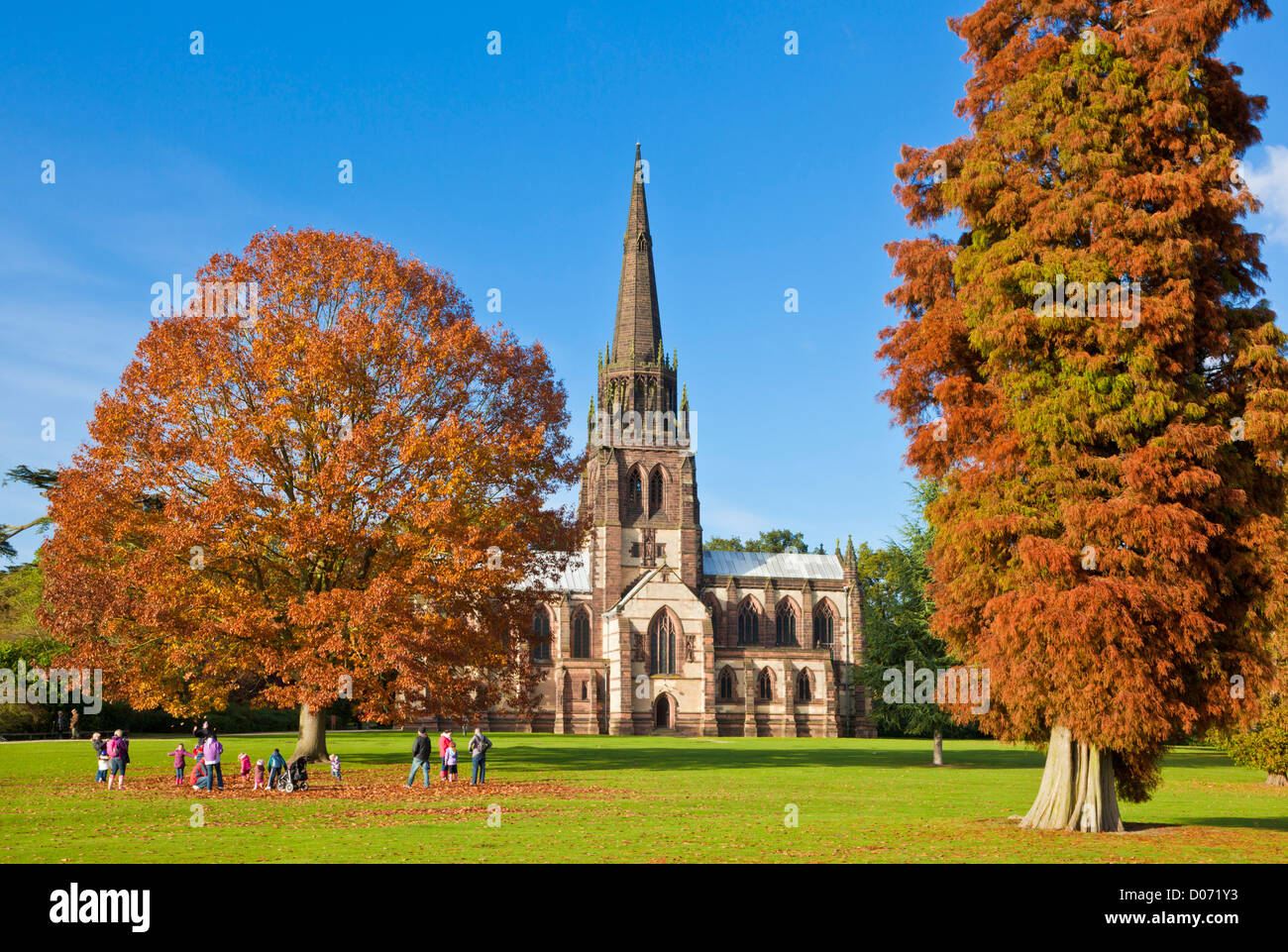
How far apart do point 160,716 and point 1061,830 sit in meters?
46.6

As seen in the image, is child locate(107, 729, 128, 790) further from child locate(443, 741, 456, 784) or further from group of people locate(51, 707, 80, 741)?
group of people locate(51, 707, 80, 741)

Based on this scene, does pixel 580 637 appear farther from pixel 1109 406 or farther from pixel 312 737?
pixel 1109 406

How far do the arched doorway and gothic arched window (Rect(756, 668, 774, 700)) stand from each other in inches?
270

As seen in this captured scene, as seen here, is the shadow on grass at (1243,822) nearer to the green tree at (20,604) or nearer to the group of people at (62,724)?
the group of people at (62,724)

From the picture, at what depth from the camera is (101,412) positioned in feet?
97.8

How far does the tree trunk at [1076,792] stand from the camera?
62.6 feet

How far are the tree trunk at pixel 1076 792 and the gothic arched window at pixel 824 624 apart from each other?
61.2m

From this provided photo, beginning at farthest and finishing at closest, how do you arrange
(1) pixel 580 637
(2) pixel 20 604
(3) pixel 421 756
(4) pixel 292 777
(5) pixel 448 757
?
(1) pixel 580 637 < (2) pixel 20 604 < (5) pixel 448 757 < (3) pixel 421 756 < (4) pixel 292 777

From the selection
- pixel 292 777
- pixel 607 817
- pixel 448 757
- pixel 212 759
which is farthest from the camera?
pixel 448 757

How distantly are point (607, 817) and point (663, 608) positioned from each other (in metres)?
53.2

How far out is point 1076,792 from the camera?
766 inches

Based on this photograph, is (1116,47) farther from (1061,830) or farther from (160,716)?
(160,716)

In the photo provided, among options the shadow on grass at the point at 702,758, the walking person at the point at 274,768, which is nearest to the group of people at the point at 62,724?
the shadow on grass at the point at 702,758

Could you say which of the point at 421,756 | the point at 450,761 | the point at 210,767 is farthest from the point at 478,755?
the point at 210,767
